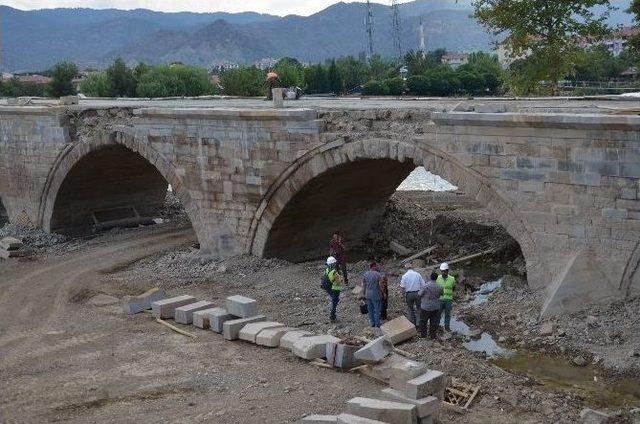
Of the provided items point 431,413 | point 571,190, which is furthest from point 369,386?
point 571,190

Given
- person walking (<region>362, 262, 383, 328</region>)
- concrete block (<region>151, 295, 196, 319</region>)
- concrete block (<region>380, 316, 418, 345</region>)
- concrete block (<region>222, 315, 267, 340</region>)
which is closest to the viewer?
concrete block (<region>380, 316, 418, 345</region>)

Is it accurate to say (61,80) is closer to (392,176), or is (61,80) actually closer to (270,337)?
(392,176)

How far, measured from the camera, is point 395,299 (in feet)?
49.3

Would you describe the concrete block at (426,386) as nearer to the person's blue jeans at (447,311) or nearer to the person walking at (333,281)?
the person's blue jeans at (447,311)

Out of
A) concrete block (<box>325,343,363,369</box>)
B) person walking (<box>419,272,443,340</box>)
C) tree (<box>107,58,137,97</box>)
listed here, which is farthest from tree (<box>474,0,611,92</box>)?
tree (<box>107,58,137,97</box>)

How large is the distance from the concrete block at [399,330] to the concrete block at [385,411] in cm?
268

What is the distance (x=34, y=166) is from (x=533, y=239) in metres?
→ 16.5

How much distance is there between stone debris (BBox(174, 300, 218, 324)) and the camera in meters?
14.0

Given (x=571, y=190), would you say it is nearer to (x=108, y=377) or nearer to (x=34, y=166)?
(x=108, y=377)

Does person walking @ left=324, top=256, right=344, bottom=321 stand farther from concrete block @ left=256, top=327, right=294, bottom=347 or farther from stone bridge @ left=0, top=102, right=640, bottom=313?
stone bridge @ left=0, top=102, right=640, bottom=313

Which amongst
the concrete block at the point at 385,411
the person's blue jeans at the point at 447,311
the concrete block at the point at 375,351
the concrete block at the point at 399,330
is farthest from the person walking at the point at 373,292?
the concrete block at the point at 385,411

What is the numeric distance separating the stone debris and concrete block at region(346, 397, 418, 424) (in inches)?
215

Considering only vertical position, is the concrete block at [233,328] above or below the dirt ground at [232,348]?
above

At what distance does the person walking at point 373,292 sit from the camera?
506 inches
